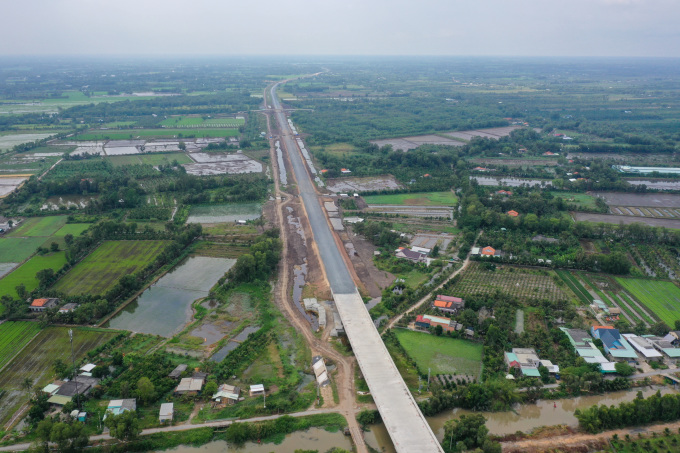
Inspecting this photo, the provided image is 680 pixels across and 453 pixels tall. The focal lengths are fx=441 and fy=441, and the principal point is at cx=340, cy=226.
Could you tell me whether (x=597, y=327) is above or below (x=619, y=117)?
below

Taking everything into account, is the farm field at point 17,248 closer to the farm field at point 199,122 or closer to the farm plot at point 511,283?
the farm plot at point 511,283

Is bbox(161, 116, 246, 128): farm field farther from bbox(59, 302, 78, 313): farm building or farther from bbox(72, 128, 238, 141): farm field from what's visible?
bbox(59, 302, 78, 313): farm building

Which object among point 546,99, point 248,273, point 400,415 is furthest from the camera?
point 546,99

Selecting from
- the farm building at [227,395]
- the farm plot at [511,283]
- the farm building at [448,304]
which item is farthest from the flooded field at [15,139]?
the farm plot at [511,283]

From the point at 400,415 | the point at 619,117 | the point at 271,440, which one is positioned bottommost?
the point at 271,440

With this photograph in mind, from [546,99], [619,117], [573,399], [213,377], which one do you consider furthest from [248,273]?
[546,99]

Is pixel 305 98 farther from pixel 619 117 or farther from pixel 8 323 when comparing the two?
pixel 8 323

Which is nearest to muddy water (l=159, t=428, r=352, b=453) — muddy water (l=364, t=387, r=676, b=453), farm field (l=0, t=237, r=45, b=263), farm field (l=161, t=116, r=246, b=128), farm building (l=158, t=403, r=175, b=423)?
muddy water (l=364, t=387, r=676, b=453)
